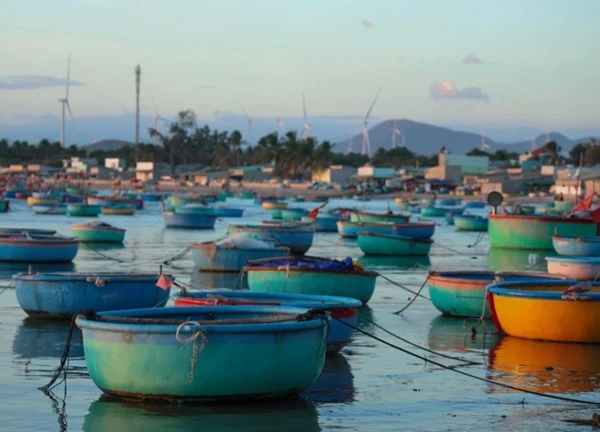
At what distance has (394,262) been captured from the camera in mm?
37906

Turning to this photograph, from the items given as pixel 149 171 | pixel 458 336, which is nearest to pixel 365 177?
pixel 149 171

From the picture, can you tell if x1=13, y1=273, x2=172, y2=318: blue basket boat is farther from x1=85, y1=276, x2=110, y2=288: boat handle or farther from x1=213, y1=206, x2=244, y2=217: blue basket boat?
x1=213, y1=206, x2=244, y2=217: blue basket boat

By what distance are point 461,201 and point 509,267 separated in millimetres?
85534

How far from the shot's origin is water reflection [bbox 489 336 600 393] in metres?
14.5

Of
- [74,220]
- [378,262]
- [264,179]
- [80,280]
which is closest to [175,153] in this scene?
[264,179]

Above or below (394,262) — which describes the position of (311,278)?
above

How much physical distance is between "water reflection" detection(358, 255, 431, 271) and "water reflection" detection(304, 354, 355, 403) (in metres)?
19.2

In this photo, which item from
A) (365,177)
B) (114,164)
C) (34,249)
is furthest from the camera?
(114,164)

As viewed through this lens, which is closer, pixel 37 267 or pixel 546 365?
pixel 546 365

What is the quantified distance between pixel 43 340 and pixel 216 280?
11.4 meters

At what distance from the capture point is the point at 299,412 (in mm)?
12234

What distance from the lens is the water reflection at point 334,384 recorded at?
13156 mm

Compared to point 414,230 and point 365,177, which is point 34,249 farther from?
point 365,177

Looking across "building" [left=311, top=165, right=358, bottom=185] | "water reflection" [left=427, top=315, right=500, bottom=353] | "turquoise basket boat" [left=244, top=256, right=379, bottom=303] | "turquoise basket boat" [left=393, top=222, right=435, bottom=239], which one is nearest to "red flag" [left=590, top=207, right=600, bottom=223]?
"turquoise basket boat" [left=393, top=222, right=435, bottom=239]
